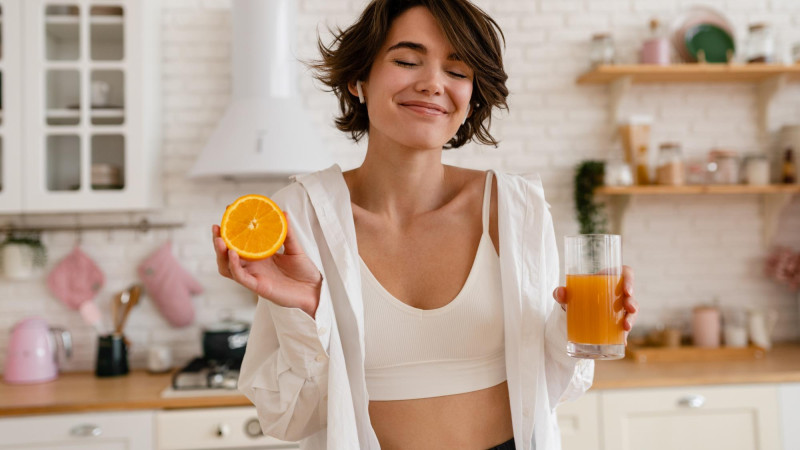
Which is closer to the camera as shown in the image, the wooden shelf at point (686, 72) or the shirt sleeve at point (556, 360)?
the shirt sleeve at point (556, 360)

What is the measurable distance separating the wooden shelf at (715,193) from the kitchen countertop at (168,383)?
656 millimetres

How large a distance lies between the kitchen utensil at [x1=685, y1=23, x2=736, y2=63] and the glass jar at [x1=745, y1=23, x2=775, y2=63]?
0.08m

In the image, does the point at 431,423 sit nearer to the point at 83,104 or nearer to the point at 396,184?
the point at 396,184

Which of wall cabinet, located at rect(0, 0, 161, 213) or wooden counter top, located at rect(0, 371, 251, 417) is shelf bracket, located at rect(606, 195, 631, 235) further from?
wall cabinet, located at rect(0, 0, 161, 213)

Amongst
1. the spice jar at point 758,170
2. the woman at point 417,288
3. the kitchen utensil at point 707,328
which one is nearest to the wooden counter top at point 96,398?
the woman at point 417,288

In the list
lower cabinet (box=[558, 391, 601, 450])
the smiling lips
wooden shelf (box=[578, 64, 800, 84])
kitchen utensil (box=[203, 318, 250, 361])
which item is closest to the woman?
the smiling lips

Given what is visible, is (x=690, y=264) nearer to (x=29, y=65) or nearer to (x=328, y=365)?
(x=328, y=365)

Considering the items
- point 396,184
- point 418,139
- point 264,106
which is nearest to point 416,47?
point 418,139

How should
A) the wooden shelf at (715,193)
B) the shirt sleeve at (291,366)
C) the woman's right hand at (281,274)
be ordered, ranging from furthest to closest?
the wooden shelf at (715,193) < the shirt sleeve at (291,366) < the woman's right hand at (281,274)

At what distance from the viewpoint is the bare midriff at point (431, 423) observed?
1.22 m

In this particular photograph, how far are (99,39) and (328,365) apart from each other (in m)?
2.21

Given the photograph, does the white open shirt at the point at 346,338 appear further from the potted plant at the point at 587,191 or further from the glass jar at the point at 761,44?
the glass jar at the point at 761,44

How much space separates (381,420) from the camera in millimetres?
1230

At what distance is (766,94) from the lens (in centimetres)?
305
